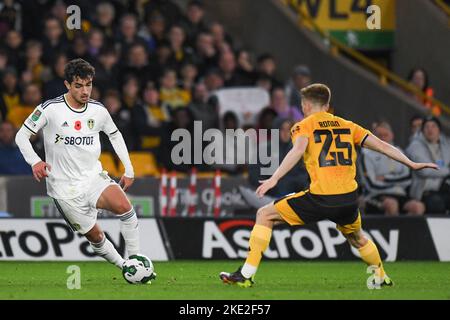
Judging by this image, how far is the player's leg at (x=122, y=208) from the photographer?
39.4 feet

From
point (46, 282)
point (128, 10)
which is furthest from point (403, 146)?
point (46, 282)

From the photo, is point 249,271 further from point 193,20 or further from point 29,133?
point 193,20

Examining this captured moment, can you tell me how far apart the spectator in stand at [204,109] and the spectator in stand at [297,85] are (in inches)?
50.5

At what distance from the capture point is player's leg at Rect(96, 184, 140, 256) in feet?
39.4

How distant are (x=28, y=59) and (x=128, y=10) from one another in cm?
215

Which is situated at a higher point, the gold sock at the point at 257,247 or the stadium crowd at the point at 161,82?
the stadium crowd at the point at 161,82

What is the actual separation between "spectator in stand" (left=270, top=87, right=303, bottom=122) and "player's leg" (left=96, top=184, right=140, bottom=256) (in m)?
6.71

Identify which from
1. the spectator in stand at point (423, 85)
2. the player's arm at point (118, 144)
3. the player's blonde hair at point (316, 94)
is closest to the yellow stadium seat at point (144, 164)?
the spectator in stand at point (423, 85)

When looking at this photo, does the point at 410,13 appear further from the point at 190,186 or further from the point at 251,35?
the point at 190,186

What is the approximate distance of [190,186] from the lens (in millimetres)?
17797

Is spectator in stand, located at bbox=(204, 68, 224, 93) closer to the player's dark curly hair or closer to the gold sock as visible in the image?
the player's dark curly hair

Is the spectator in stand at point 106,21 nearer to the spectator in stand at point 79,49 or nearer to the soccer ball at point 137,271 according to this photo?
the spectator in stand at point 79,49

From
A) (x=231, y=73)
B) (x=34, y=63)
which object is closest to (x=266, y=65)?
(x=231, y=73)

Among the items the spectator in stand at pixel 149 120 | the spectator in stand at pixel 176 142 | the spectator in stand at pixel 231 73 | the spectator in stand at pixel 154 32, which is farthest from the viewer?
the spectator in stand at pixel 154 32
